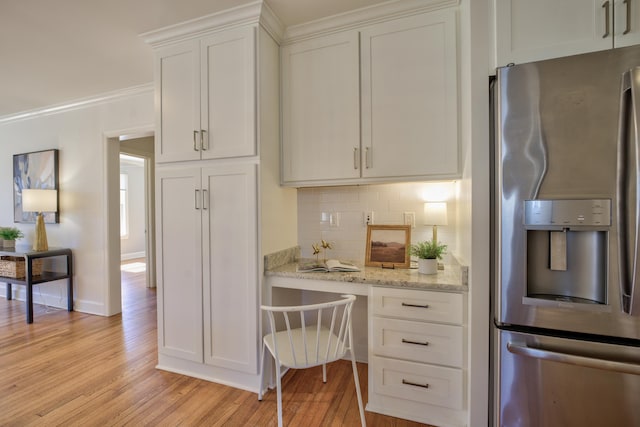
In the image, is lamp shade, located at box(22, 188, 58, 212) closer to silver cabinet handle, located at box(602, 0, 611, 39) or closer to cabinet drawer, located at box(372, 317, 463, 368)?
cabinet drawer, located at box(372, 317, 463, 368)

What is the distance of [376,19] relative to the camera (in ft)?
6.28

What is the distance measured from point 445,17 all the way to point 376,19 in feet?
1.38

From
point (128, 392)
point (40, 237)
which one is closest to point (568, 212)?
point (128, 392)

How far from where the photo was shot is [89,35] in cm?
214

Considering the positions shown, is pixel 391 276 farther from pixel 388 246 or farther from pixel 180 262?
pixel 180 262

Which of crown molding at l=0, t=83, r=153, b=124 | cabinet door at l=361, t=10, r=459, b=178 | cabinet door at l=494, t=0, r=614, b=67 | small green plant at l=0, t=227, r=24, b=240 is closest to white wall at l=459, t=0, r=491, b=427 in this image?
cabinet door at l=494, t=0, r=614, b=67

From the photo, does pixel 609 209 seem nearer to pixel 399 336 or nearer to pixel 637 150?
pixel 637 150

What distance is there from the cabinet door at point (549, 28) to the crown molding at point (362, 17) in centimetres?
58

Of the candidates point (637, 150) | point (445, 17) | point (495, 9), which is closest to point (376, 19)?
point (445, 17)

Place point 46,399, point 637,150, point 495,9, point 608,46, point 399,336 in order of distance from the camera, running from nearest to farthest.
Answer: point 637,150 → point 608,46 → point 495,9 → point 399,336 → point 46,399

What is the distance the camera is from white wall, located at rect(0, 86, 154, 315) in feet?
10.7

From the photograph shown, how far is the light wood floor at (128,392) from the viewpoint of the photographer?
1697 mm

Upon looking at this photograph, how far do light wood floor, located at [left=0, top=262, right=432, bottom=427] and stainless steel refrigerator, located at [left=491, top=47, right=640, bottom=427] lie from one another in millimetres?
798

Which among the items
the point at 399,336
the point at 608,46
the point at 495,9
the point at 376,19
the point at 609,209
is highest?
the point at 376,19
